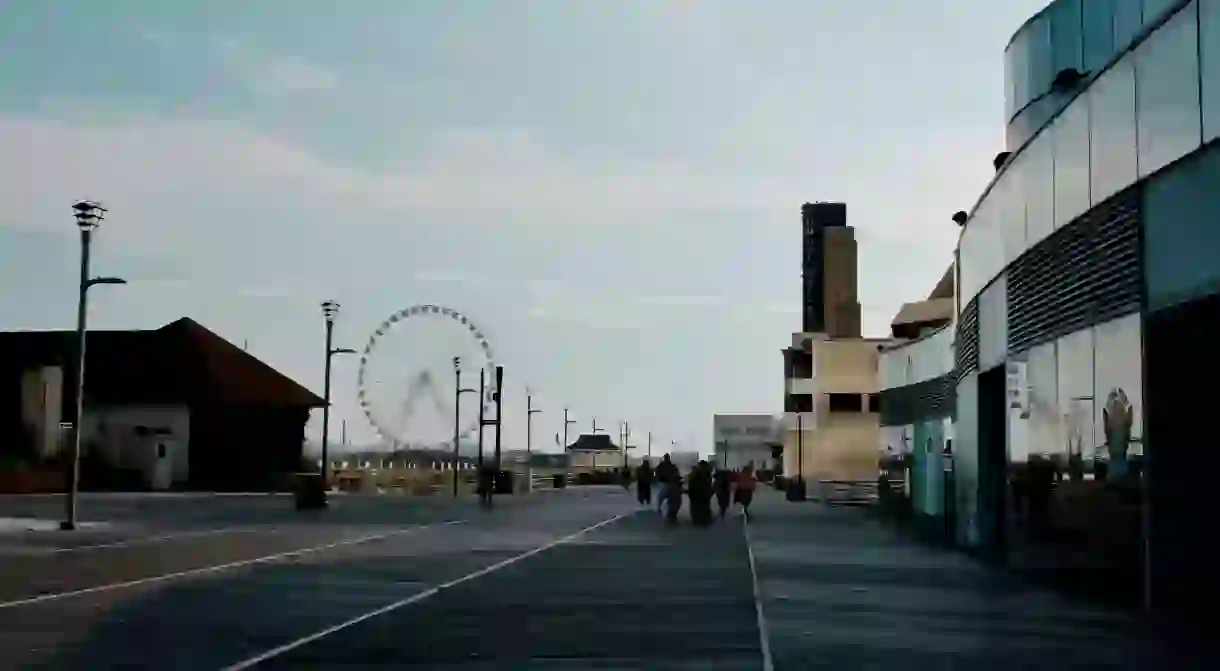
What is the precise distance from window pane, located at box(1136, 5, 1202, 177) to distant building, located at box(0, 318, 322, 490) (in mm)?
69111

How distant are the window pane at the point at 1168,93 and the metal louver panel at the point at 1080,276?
1.00m

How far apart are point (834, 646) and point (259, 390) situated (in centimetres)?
8028

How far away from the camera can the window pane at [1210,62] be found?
16.3 metres

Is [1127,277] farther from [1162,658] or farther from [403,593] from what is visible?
[403,593]

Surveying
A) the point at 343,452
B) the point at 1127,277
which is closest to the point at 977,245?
the point at 1127,277

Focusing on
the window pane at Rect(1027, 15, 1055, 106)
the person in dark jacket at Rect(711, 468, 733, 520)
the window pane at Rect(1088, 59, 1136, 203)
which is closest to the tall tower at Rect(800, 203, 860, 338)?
the person in dark jacket at Rect(711, 468, 733, 520)

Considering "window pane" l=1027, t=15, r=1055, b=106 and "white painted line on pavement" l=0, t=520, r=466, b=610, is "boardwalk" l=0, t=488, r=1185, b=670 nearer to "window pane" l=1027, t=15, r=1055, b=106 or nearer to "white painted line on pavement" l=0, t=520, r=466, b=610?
"white painted line on pavement" l=0, t=520, r=466, b=610

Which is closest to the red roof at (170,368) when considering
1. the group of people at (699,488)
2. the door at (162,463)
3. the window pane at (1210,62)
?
the door at (162,463)

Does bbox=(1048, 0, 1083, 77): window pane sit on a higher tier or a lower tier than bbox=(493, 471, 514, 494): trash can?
higher

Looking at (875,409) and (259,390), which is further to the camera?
(875,409)

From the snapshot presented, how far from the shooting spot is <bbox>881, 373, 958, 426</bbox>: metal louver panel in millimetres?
39406

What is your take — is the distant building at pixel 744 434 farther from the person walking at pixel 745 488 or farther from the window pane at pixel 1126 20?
the window pane at pixel 1126 20

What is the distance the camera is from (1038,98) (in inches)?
1332

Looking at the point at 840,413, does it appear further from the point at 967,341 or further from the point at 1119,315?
the point at 1119,315
